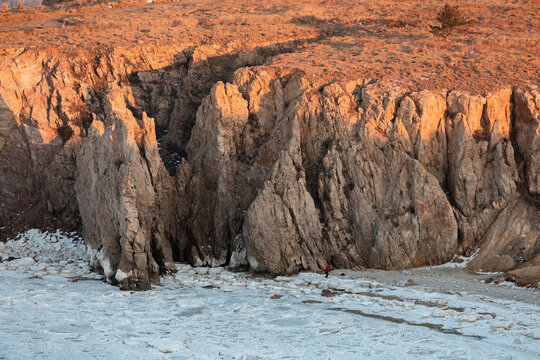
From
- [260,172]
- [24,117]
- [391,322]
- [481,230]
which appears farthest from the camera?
[24,117]

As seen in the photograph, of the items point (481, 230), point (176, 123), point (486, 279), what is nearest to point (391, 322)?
point (486, 279)

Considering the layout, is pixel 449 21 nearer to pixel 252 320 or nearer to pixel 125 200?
pixel 125 200

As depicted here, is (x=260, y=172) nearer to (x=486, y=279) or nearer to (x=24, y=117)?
(x=486, y=279)

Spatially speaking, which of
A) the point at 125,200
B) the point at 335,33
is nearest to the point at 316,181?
the point at 125,200

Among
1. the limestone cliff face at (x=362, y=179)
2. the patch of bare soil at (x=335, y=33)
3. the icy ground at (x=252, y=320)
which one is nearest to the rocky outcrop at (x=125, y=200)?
the icy ground at (x=252, y=320)

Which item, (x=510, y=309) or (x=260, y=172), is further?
(x=260, y=172)

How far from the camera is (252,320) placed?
1975cm

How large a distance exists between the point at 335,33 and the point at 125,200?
23288 mm

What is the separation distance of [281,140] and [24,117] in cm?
1668

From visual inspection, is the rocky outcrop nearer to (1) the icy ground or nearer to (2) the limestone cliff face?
(1) the icy ground

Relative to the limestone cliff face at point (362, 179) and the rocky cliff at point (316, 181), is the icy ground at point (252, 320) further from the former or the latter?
the limestone cliff face at point (362, 179)

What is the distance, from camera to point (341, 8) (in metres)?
46.1

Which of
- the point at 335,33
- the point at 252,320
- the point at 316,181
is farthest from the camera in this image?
the point at 335,33

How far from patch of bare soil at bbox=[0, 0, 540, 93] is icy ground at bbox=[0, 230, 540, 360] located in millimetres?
13051
